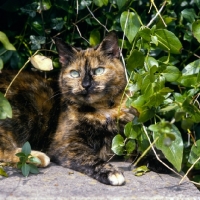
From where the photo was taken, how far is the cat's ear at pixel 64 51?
3.08 metres

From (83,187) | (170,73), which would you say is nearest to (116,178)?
(83,187)

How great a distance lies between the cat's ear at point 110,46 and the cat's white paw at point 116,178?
0.89 metres

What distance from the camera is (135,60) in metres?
2.63

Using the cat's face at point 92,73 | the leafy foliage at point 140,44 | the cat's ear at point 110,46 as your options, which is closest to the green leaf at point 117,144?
the leafy foliage at point 140,44

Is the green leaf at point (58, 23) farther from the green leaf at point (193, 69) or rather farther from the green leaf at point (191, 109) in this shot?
the green leaf at point (191, 109)

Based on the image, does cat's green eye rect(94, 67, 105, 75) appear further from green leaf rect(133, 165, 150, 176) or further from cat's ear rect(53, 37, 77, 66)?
green leaf rect(133, 165, 150, 176)

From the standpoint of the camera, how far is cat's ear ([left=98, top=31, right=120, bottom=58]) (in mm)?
2973

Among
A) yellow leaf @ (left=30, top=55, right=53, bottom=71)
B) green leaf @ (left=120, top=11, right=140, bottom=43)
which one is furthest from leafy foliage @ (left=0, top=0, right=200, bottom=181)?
yellow leaf @ (left=30, top=55, right=53, bottom=71)

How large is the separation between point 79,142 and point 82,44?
3.15 ft

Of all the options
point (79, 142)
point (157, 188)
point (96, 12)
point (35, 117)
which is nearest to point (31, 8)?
point (96, 12)

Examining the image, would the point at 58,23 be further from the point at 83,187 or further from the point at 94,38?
the point at 83,187

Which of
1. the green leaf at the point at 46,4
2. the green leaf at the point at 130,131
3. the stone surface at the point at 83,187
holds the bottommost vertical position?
the stone surface at the point at 83,187

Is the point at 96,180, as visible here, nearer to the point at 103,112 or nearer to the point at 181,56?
the point at 103,112

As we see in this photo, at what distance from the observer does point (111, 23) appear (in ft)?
11.0
